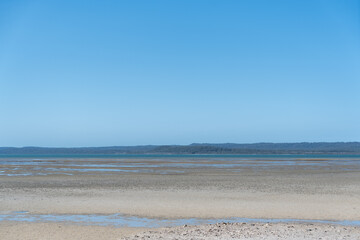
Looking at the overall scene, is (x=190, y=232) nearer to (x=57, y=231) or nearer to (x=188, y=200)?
(x=57, y=231)

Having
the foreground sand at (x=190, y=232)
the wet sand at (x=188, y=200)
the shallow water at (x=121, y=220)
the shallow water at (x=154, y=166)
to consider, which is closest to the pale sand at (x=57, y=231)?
the foreground sand at (x=190, y=232)

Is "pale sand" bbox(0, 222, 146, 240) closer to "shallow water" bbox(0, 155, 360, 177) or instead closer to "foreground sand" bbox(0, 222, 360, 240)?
"foreground sand" bbox(0, 222, 360, 240)

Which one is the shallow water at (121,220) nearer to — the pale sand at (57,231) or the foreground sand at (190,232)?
the pale sand at (57,231)

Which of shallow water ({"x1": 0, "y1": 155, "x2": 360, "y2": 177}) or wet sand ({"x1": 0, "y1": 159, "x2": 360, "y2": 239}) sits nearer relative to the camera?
wet sand ({"x1": 0, "y1": 159, "x2": 360, "y2": 239})

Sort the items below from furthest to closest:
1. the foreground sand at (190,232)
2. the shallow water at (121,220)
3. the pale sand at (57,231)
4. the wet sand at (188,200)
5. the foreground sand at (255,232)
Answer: the wet sand at (188,200) → the shallow water at (121,220) → the pale sand at (57,231) → the foreground sand at (190,232) → the foreground sand at (255,232)

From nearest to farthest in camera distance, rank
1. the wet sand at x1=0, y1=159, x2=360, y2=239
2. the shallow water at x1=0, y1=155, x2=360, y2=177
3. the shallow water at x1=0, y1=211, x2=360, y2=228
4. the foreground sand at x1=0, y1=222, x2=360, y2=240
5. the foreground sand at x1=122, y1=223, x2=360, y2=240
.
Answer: the foreground sand at x1=122, y1=223, x2=360, y2=240 → the foreground sand at x1=0, y1=222, x2=360, y2=240 → the shallow water at x1=0, y1=211, x2=360, y2=228 → the wet sand at x1=0, y1=159, x2=360, y2=239 → the shallow water at x1=0, y1=155, x2=360, y2=177

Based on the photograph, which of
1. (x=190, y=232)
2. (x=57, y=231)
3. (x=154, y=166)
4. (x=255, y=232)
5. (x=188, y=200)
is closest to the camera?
(x=255, y=232)

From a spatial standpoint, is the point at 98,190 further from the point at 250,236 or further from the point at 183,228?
the point at 250,236

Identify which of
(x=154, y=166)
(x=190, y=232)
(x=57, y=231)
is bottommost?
(x=57, y=231)

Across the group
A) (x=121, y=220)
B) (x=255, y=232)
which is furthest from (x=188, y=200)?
(x=255, y=232)

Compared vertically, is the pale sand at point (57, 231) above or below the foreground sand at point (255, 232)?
below

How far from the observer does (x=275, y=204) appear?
59.3 feet

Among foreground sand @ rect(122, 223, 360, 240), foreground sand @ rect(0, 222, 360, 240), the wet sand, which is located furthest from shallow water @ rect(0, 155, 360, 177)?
foreground sand @ rect(122, 223, 360, 240)

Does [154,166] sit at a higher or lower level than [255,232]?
higher
